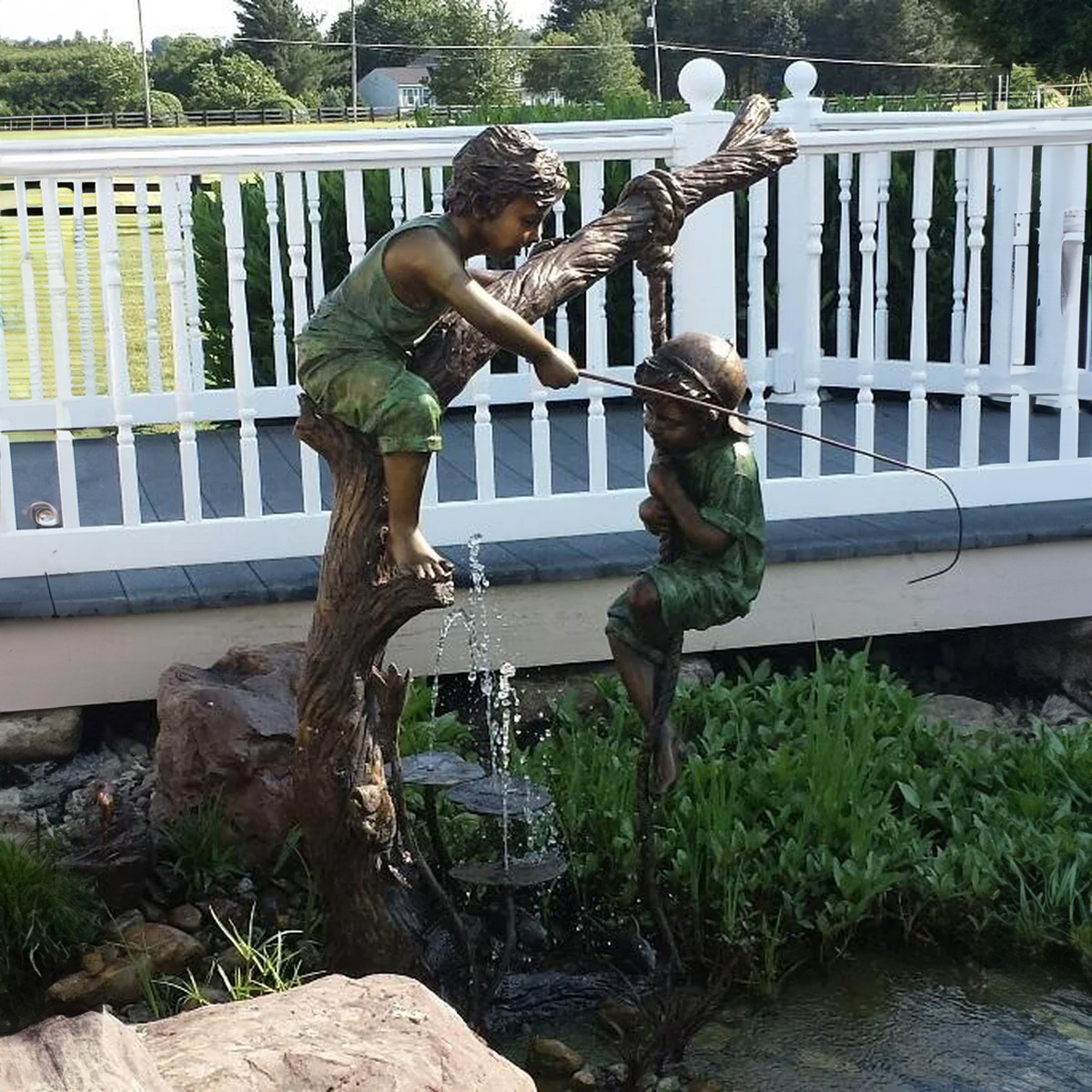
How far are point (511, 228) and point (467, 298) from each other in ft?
0.68

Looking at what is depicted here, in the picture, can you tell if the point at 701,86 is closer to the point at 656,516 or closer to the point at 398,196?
the point at 398,196

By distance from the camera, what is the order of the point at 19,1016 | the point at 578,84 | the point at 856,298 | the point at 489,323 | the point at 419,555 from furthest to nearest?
the point at 578,84 < the point at 856,298 < the point at 19,1016 < the point at 419,555 < the point at 489,323

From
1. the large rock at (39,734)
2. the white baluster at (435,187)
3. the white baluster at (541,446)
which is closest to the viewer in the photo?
the large rock at (39,734)

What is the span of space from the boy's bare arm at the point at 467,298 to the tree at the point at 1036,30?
18.0m

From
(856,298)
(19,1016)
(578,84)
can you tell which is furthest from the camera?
(578,84)

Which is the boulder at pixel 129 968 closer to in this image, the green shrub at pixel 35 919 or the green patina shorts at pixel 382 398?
the green shrub at pixel 35 919

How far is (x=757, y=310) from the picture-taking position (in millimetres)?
6160

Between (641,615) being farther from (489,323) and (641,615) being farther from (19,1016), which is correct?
(19,1016)

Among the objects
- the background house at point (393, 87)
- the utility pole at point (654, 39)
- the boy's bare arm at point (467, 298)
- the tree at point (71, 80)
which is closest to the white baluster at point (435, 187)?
the boy's bare arm at point (467, 298)

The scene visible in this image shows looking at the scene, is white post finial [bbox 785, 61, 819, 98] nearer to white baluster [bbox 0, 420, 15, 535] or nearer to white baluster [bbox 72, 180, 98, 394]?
white baluster [bbox 72, 180, 98, 394]

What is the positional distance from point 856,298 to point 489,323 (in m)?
5.35

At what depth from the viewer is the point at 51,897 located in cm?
395

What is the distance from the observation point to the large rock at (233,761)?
432 cm

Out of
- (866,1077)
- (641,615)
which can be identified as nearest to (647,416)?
(641,615)
